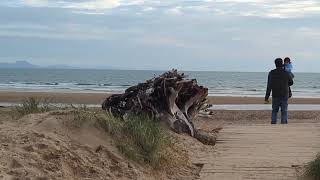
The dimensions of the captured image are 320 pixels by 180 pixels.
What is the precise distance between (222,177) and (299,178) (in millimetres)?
952

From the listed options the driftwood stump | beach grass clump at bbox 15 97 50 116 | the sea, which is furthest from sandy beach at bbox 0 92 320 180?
the sea

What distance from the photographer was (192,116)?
1207 centimetres

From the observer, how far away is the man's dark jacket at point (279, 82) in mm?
13281

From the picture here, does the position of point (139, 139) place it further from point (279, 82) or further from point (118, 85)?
point (118, 85)

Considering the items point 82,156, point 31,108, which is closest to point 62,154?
point 82,156

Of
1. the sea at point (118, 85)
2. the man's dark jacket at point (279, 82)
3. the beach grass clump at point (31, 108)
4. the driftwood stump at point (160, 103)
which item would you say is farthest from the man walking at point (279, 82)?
the beach grass clump at point (31, 108)

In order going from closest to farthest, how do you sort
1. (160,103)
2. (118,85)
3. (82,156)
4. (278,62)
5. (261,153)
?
(82,156), (261,153), (160,103), (278,62), (118,85)

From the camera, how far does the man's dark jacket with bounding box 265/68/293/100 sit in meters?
13.3

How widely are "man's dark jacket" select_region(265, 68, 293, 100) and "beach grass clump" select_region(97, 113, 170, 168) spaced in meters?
6.01

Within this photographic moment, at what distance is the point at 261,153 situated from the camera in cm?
865

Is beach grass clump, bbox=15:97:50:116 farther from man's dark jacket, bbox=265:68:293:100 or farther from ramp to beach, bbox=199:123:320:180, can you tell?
man's dark jacket, bbox=265:68:293:100

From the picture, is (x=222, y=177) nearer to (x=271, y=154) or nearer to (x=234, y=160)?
(x=234, y=160)

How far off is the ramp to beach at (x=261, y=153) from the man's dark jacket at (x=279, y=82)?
5.21 feet

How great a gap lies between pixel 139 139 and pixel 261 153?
2.19 m
